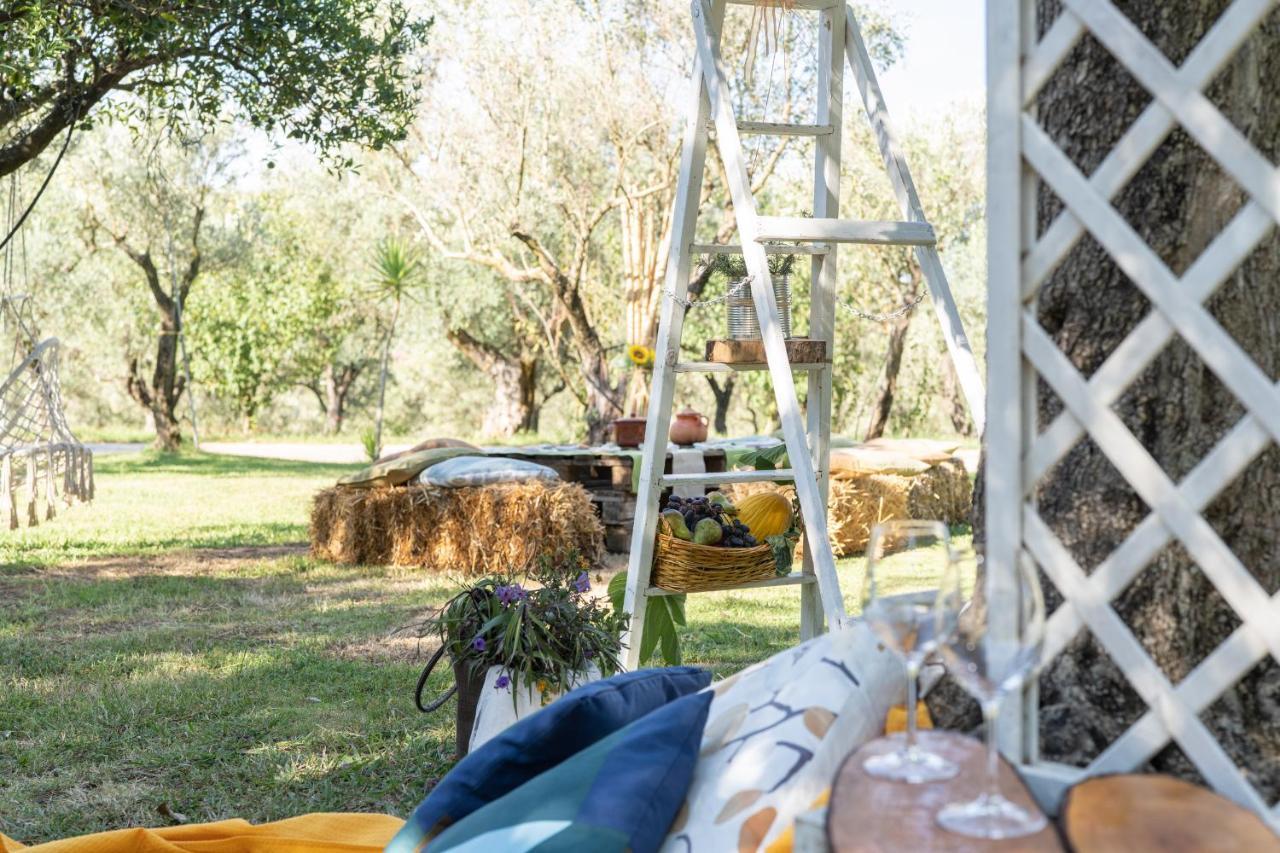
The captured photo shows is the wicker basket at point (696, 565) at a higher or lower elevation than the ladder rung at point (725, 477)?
lower

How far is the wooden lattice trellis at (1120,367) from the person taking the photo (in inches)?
49.2

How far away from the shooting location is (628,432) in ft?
24.8

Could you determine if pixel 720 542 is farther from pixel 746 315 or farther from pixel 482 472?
pixel 482 472

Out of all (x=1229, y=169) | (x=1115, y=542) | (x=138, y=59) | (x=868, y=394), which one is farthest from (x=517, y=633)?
(x=868, y=394)

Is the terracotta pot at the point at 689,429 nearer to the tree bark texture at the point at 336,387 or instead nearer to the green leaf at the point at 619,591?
the green leaf at the point at 619,591

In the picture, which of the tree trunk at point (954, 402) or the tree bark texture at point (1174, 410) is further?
the tree trunk at point (954, 402)

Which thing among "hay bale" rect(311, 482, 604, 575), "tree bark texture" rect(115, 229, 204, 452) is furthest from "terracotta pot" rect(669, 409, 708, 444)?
"tree bark texture" rect(115, 229, 204, 452)

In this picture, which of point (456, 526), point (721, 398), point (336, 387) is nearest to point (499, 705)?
point (456, 526)

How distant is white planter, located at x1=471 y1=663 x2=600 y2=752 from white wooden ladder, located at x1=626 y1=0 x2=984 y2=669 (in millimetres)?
644

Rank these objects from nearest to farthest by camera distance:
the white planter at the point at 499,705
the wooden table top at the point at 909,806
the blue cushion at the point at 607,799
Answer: the wooden table top at the point at 909,806 → the blue cushion at the point at 607,799 → the white planter at the point at 499,705

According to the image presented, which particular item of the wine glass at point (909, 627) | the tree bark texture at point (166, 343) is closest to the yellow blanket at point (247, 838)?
the wine glass at point (909, 627)

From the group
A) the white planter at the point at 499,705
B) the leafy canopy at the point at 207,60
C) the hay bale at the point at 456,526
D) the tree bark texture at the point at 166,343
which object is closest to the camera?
the white planter at the point at 499,705

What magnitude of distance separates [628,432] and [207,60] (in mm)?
3179

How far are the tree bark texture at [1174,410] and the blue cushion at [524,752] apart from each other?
65 centimetres
